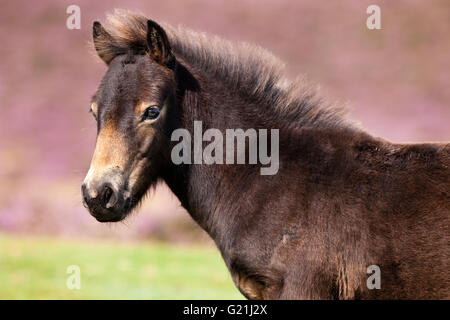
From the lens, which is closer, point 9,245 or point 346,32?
point 9,245

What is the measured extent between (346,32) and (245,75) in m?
19.1

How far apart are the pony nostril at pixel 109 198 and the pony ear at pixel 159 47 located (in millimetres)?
1078

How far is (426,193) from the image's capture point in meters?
4.00

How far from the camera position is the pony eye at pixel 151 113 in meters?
4.31

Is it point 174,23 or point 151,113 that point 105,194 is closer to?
point 151,113

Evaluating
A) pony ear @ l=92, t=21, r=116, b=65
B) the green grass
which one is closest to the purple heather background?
the green grass

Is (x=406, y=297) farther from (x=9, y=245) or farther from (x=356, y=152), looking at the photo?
(x=9, y=245)

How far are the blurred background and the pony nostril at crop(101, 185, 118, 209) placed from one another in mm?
8306

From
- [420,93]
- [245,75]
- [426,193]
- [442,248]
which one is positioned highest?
[420,93]

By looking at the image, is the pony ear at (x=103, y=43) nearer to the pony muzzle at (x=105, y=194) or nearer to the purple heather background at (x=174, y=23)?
the pony muzzle at (x=105, y=194)

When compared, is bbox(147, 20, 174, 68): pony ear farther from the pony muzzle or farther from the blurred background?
the blurred background

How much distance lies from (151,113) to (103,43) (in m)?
0.91

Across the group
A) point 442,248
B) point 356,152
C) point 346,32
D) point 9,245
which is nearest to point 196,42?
point 356,152

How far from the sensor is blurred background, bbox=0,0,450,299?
14664 millimetres
